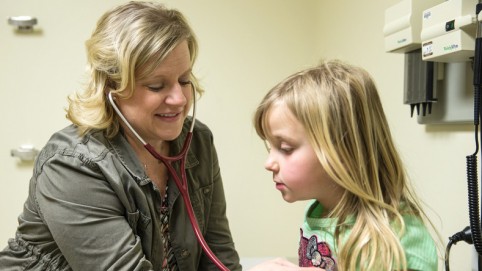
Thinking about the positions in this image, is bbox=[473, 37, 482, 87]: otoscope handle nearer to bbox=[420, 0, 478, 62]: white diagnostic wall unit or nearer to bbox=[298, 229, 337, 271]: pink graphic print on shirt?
bbox=[420, 0, 478, 62]: white diagnostic wall unit

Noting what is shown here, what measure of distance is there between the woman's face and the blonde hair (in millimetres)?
22

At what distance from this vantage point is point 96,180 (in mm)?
1027

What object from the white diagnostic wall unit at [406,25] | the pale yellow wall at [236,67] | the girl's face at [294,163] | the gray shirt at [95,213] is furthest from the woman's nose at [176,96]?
the pale yellow wall at [236,67]

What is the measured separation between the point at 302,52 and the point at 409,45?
99 cm

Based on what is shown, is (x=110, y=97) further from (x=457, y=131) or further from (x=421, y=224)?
(x=457, y=131)

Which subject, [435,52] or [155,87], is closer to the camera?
[435,52]

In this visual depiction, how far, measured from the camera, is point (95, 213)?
1.00 meters

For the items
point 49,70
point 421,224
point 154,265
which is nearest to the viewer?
point 421,224

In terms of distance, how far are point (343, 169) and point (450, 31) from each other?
1.26 feet

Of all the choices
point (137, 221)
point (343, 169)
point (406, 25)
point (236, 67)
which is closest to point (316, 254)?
point (343, 169)

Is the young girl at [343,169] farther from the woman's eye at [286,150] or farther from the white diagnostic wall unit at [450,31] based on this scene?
the white diagnostic wall unit at [450,31]

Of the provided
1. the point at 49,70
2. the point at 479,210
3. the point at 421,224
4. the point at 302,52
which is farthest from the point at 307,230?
the point at 49,70

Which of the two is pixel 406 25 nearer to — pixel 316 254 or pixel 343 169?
pixel 343 169

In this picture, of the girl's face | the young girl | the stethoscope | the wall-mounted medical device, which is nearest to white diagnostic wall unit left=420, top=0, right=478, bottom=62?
the wall-mounted medical device
